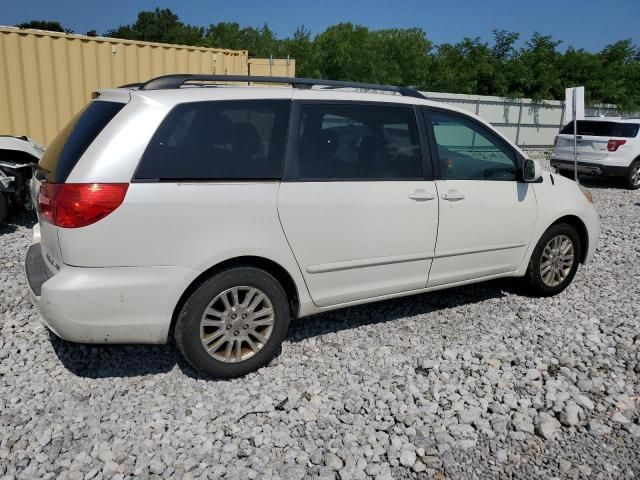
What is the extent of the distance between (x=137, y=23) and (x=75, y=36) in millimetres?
64200

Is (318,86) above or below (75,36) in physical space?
below

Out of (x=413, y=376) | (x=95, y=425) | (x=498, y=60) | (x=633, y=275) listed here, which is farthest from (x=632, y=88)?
(x=95, y=425)

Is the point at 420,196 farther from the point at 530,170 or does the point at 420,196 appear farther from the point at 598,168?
the point at 598,168

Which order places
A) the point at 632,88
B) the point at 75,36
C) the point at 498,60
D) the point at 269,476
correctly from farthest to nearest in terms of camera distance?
the point at 632,88 < the point at 498,60 < the point at 75,36 < the point at 269,476

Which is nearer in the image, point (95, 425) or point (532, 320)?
point (95, 425)

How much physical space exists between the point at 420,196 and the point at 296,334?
1425mm

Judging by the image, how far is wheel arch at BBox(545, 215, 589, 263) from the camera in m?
4.97

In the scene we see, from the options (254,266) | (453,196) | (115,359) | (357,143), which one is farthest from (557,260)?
(115,359)

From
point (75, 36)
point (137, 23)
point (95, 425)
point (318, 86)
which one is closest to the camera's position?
point (95, 425)

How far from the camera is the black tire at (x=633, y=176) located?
12846 mm

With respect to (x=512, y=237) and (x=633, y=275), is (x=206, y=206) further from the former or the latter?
(x=633, y=275)

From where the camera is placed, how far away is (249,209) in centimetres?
328

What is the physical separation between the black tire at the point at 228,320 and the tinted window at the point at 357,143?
0.72 metres

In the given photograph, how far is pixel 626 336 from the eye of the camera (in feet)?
14.4
